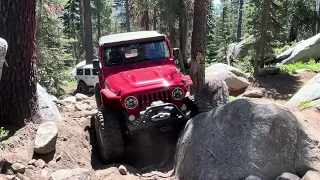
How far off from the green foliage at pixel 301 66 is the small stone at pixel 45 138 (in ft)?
43.9

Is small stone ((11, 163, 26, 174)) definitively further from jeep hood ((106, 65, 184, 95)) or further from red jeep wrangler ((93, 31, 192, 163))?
jeep hood ((106, 65, 184, 95))

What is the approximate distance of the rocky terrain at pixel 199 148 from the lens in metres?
4.37

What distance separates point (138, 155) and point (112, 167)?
33.2 inches

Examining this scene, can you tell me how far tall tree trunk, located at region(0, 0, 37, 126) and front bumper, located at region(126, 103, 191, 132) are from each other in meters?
1.97

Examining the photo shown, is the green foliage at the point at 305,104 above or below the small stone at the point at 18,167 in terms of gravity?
above

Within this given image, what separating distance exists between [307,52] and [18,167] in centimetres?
1649

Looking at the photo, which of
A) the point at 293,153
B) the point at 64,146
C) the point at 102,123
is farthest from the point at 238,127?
the point at 64,146

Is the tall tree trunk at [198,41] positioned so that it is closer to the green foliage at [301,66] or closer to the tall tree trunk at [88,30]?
the green foliage at [301,66]

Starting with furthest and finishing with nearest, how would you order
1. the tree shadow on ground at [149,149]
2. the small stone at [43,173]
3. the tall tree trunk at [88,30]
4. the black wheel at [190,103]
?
the tall tree trunk at [88,30] → the black wheel at [190,103] → the tree shadow on ground at [149,149] → the small stone at [43,173]

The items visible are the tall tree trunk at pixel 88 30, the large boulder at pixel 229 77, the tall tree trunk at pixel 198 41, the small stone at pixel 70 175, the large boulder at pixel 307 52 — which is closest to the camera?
the small stone at pixel 70 175

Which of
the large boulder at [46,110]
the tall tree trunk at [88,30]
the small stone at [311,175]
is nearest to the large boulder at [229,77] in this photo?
the large boulder at [46,110]

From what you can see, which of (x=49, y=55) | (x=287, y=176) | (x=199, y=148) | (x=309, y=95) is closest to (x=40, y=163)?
(x=199, y=148)

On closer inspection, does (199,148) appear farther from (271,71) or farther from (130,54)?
(271,71)

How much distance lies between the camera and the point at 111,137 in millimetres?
5820
